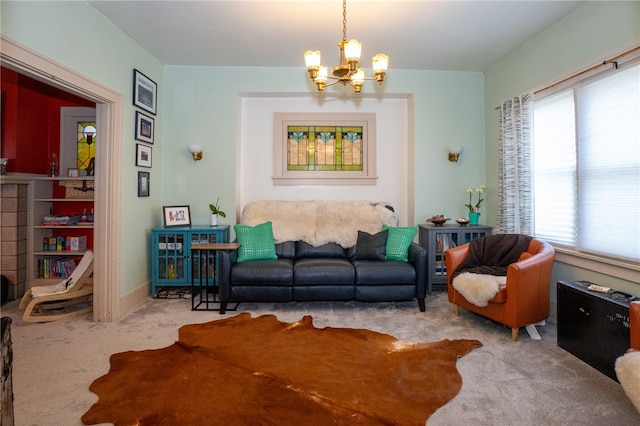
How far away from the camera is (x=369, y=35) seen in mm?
3557

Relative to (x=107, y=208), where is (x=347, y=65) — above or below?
above

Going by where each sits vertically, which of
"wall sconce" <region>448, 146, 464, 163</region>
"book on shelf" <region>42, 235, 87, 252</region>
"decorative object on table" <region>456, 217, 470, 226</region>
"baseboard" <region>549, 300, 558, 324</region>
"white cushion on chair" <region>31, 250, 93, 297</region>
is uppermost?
"wall sconce" <region>448, 146, 464, 163</region>

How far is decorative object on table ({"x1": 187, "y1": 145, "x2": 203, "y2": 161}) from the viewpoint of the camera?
433 cm

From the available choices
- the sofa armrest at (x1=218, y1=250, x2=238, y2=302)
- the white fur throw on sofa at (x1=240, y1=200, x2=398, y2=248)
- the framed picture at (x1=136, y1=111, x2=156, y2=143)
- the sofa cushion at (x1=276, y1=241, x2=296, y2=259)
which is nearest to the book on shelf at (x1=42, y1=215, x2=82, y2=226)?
the framed picture at (x1=136, y1=111, x2=156, y2=143)

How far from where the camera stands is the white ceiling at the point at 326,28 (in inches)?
119

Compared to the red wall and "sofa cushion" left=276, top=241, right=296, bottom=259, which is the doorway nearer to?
the red wall

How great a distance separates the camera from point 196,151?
4363 millimetres

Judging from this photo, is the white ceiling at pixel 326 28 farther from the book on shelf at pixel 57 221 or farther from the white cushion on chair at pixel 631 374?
the white cushion on chair at pixel 631 374

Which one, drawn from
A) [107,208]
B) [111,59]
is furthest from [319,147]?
[107,208]

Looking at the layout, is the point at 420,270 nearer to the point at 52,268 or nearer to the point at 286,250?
the point at 286,250

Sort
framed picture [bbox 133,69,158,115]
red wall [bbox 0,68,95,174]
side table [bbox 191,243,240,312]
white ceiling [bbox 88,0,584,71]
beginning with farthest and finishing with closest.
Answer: red wall [bbox 0,68,95,174]
framed picture [bbox 133,69,158,115]
side table [bbox 191,243,240,312]
white ceiling [bbox 88,0,584,71]

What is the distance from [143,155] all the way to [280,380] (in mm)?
3104

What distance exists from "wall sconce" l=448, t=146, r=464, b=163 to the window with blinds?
3.10ft

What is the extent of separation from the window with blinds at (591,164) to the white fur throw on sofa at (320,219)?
5.56ft
